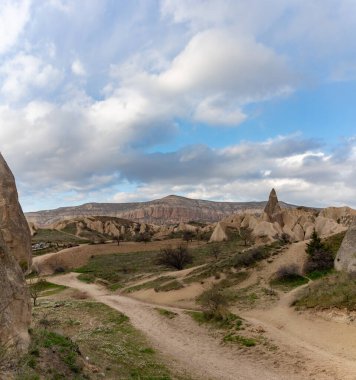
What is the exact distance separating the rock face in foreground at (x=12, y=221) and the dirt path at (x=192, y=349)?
20.7ft

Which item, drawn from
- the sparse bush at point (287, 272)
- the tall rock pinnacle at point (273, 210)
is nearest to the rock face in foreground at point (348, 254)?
the sparse bush at point (287, 272)

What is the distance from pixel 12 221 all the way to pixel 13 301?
3093mm

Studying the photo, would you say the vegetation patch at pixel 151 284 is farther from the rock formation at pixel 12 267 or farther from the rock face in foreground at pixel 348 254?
the rock formation at pixel 12 267

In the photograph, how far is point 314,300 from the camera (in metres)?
18.2

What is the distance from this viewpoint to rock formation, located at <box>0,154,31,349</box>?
27.3 feet

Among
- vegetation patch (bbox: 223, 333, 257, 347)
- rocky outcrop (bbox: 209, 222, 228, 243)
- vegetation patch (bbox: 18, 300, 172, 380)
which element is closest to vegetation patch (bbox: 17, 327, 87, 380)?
vegetation patch (bbox: 18, 300, 172, 380)

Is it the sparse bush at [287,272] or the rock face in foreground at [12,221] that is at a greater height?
the rock face in foreground at [12,221]

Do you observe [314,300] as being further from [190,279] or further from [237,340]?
[190,279]

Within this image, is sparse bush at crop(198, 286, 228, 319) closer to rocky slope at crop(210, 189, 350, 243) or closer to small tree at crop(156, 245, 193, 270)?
small tree at crop(156, 245, 193, 270)

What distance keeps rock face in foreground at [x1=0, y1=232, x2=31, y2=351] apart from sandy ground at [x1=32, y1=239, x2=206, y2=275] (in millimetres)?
36807

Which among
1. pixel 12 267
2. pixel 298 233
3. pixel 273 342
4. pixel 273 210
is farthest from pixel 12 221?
pixel 273 210

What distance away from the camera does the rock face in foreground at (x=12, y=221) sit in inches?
442

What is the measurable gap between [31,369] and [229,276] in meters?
22.3

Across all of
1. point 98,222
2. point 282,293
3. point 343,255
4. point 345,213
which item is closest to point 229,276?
point 282,293
